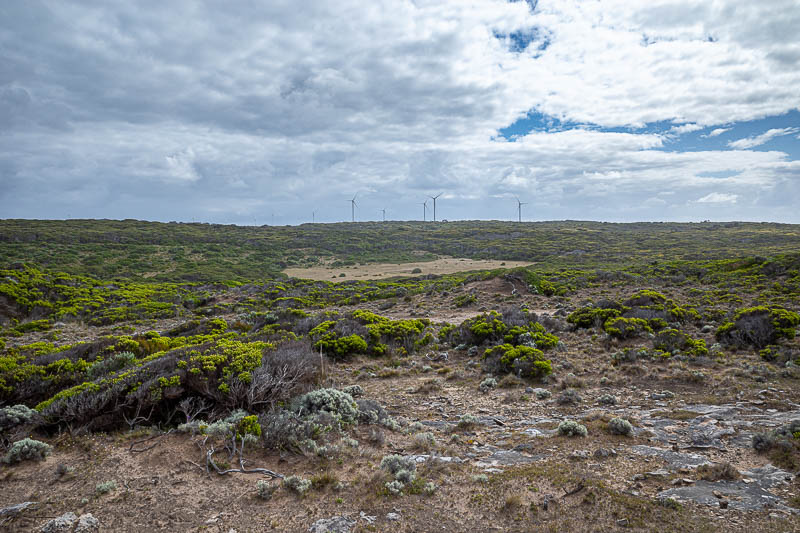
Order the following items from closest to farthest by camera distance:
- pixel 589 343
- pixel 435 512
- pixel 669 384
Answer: pixel 435 512, pixel 669 384, pixel 589 343

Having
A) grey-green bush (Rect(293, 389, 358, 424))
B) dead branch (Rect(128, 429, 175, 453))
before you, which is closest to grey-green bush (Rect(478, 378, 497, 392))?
grey-green bush (Rect(293, 389, 358, 424))

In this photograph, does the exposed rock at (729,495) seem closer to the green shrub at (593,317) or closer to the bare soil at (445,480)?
the bare soil at (445,480)

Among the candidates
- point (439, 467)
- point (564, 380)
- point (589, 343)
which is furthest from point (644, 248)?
point (439, 467)

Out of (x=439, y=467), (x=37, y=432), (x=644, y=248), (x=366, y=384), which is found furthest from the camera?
(x=644, y=248)

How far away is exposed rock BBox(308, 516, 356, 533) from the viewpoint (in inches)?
176

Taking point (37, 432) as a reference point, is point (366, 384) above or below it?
below

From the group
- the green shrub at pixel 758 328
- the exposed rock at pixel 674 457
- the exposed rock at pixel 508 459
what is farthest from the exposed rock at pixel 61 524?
the green shrub at pixel 758 328

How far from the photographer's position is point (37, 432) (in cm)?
632

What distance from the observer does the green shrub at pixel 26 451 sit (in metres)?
5.45

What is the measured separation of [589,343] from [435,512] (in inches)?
416

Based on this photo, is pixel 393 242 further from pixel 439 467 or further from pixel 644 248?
pixel 439 467

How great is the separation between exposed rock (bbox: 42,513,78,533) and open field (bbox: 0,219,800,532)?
0.20 metres

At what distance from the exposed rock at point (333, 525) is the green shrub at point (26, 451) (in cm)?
437

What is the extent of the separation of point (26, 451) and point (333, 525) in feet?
15.6
